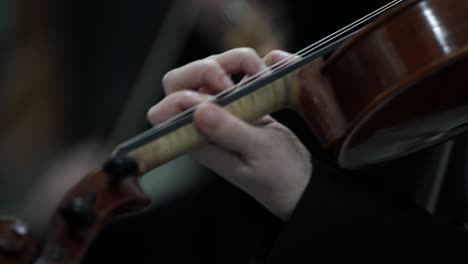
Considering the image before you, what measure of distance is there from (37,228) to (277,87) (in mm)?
793

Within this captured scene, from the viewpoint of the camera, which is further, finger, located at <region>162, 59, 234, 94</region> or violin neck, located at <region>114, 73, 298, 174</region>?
finger, located at <region>162, 59, 234, 94</region>

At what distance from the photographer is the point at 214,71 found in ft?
2.30

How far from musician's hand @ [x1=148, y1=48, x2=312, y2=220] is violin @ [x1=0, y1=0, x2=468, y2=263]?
0.02 meters

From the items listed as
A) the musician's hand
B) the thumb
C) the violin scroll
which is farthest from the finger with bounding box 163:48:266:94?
the violin scroll

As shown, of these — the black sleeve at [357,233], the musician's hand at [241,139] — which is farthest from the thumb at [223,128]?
the black sleeve at [357,233]

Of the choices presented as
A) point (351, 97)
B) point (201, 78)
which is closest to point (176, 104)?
point (201, 78)

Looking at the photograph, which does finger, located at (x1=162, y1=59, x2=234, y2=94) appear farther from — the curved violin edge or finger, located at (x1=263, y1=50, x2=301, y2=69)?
the curved violin edge

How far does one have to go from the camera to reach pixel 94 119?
1.70 metres

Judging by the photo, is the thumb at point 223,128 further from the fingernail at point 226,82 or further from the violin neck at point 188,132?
the fingernail at point 226,82

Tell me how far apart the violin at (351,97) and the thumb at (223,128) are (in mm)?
13

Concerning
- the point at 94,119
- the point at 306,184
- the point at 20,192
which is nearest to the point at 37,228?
the point at 20,192

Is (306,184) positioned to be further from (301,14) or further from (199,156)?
(301,14)

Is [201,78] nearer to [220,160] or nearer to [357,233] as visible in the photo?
[220,160]

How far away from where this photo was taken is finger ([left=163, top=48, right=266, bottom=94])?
70 centimetres
